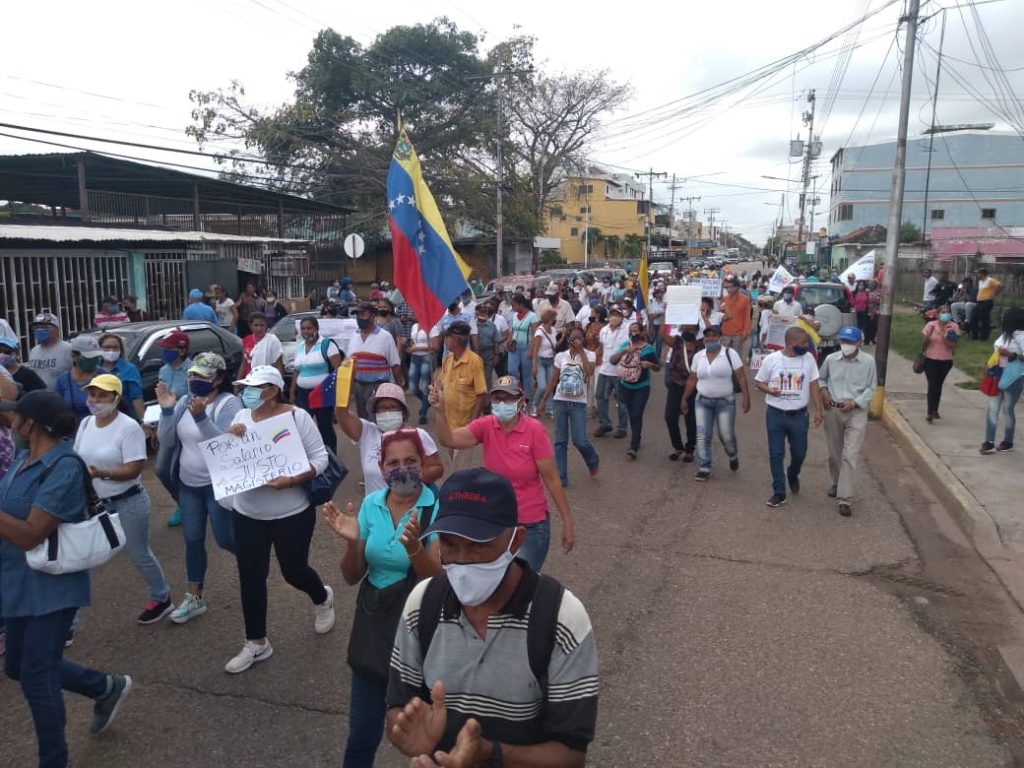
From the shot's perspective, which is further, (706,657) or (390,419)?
(706,657)

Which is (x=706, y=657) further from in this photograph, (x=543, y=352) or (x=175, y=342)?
(x=543, y=352)

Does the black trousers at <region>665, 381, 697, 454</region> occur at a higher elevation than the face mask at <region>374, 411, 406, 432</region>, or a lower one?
lower

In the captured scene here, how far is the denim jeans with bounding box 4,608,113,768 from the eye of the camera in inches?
134

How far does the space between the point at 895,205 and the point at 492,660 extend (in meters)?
12.0

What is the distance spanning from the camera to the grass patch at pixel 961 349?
15450 millimetres

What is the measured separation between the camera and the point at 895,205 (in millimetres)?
12133

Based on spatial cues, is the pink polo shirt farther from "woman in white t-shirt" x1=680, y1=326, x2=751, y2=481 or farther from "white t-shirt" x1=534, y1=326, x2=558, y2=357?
"white t-shirt" x1=534, y1=326, x2=558, y2=357

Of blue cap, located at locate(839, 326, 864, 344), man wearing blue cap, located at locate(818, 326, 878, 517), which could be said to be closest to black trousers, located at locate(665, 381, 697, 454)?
man wearing blue cap, located at locate(818, 326, 878, 517)

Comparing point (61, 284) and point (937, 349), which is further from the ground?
point (61, 284)

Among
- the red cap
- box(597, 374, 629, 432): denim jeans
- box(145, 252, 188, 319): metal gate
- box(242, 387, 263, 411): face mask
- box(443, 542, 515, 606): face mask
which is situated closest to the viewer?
box(443, 542, 515, 606): face mask

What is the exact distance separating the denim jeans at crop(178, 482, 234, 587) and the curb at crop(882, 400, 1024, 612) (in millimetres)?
5263

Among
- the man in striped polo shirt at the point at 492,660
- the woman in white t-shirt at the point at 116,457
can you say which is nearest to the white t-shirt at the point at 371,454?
the woman in white t-shirt at the point at 116,457

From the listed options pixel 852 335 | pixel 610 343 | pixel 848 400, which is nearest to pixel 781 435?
pixel 848 400

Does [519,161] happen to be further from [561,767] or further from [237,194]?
[561,767]
